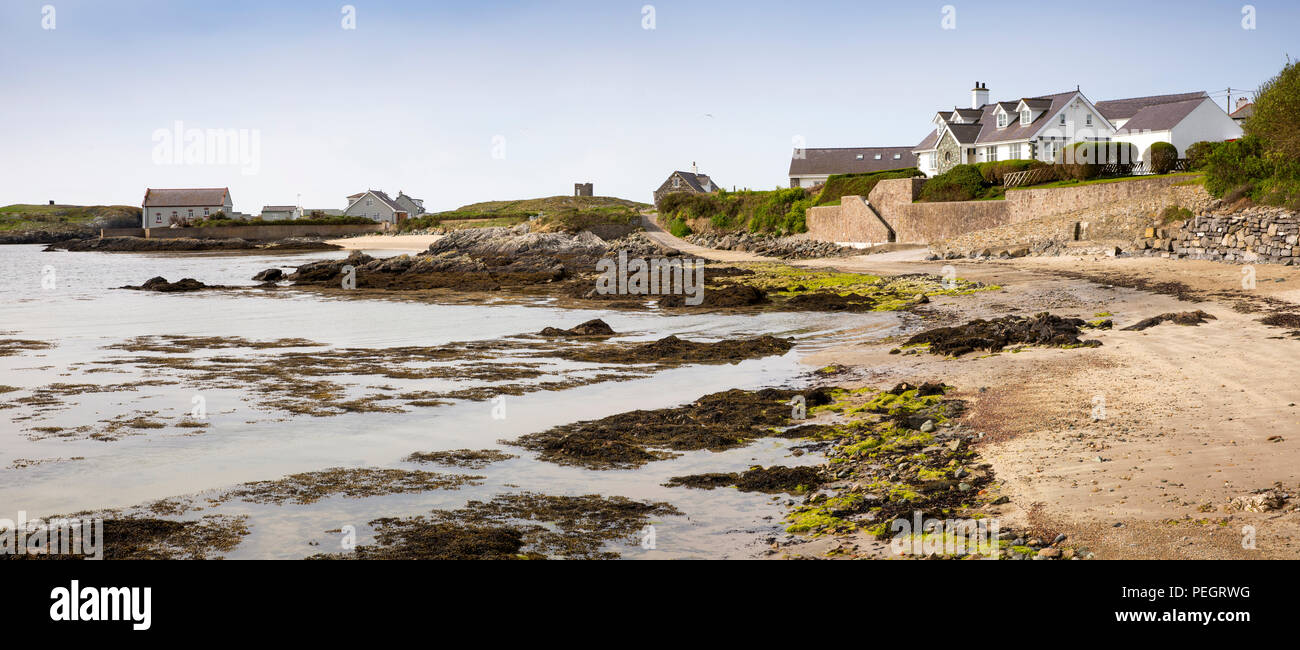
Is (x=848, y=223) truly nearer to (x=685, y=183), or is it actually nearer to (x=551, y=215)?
(x=551, y=215)

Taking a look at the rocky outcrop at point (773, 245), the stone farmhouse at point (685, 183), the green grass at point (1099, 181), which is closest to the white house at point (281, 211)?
the stone farmhouse at point (685, 183)

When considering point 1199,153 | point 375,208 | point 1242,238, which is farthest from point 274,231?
point 1242,238

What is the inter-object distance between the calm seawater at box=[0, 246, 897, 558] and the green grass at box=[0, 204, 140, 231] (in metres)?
120

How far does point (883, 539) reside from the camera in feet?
23.1

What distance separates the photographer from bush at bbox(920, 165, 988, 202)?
4194 centimetres

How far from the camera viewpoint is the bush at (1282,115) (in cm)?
2486

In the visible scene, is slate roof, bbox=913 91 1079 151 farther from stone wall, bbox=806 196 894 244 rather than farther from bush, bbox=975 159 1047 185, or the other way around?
stone wall, bbox=806 196 894 244

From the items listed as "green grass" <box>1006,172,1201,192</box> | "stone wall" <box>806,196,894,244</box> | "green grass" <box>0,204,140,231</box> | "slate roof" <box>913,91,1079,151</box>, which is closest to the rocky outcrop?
"stone wall" <box>806,196,894,244</box>

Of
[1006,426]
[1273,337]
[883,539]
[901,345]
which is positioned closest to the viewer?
[883,539]

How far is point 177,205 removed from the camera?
115250 millimetres

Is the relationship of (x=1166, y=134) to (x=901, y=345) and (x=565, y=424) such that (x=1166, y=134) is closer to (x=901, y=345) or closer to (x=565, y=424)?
(x=901, y=345)

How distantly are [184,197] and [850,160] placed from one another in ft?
282

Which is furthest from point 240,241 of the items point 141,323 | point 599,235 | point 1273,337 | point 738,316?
point 1273,337
